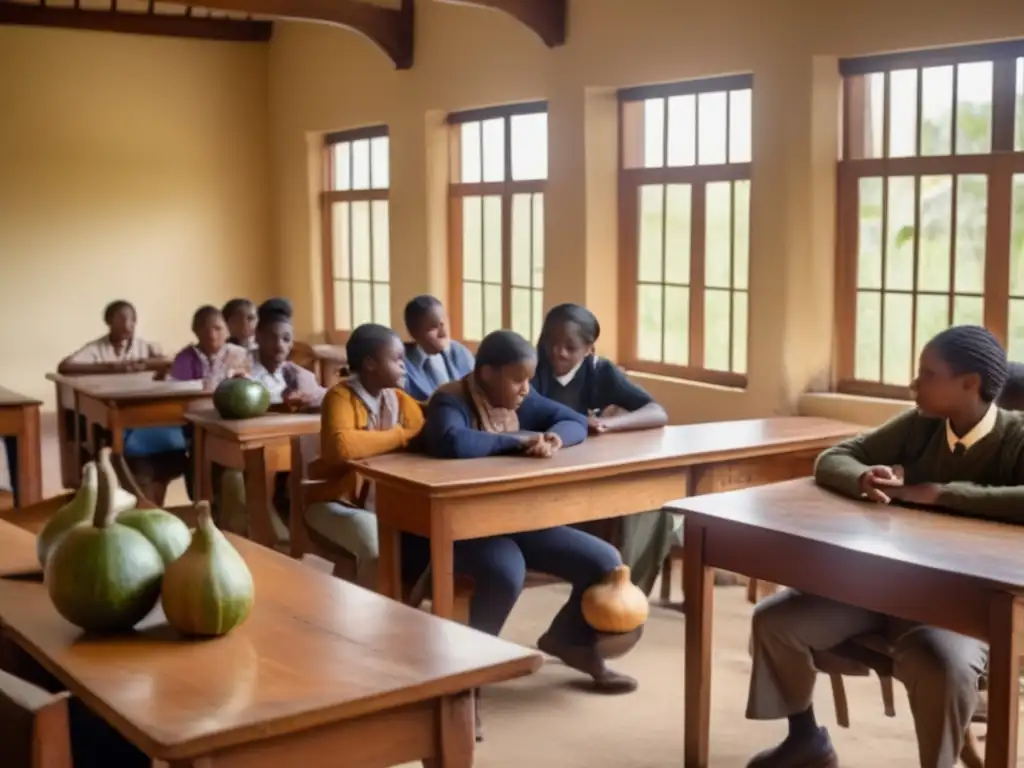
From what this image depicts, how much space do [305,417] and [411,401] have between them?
0.77 metres

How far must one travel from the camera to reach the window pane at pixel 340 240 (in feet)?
30.1

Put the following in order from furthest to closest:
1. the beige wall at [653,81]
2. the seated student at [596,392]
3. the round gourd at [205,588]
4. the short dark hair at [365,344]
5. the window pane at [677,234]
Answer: the window pane at [677,234] → the beige wall at [653,81] → the seated student at [596,392] → the short dark hair at [365,344] → the round gourd at [205,588]

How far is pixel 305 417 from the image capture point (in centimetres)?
480

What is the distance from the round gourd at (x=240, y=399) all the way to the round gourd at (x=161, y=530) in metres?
2.60

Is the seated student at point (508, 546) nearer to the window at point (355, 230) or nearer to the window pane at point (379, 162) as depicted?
the window at point (355, 230)

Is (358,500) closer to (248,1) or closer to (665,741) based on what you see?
(665,741)

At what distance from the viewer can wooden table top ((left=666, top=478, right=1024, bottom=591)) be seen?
2549 millimetres

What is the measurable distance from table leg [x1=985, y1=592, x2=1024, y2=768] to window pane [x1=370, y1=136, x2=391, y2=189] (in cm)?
648

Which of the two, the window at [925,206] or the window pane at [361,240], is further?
the window pane at [361,240]

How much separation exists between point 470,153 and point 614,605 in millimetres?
4523

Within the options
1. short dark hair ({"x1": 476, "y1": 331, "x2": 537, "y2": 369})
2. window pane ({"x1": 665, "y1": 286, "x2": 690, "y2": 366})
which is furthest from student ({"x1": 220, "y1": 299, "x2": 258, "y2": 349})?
short dark hair ({"x1": 476, "y1": 331, "x2": 537, "y2": 369})

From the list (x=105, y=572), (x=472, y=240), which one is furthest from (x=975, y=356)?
(x=472, y=240)

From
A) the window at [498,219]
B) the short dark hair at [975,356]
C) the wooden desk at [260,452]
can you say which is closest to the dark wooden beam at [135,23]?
the window at [498,219]

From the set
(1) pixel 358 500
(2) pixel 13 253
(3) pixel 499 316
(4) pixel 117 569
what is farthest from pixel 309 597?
(2) pixel 13 253
